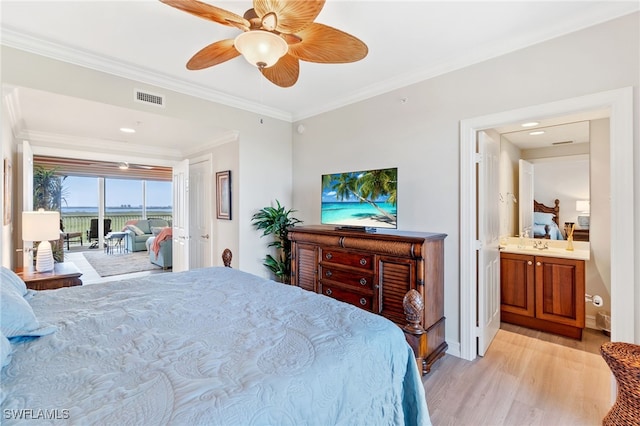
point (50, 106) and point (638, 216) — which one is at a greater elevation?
point (50, 106)

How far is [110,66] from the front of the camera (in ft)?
8.61

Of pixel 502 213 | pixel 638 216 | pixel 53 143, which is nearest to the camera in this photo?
pixel 638 216

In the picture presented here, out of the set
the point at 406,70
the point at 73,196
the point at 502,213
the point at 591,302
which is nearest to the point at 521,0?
the point at 406,70

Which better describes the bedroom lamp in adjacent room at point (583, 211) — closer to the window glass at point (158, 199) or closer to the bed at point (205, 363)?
the bed at point (205, 363)

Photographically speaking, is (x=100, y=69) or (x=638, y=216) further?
(x=100, y=69)

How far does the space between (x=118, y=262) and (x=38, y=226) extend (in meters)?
4.97

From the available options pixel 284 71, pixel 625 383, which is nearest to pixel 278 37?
pixel 284 71

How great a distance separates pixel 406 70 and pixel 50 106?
3.62 m

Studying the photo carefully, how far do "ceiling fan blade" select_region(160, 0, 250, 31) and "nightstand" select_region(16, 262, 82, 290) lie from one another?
112 inches

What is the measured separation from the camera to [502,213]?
374 centimetres

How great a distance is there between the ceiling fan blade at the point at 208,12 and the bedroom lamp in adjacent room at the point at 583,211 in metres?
4.18

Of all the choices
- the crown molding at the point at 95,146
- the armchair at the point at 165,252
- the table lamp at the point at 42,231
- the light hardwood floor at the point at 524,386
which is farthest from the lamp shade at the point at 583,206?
the armchair at the point at 165,252

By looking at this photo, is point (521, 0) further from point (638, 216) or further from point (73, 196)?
point (73, 196)

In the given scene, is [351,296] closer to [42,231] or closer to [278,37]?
[278,37]
